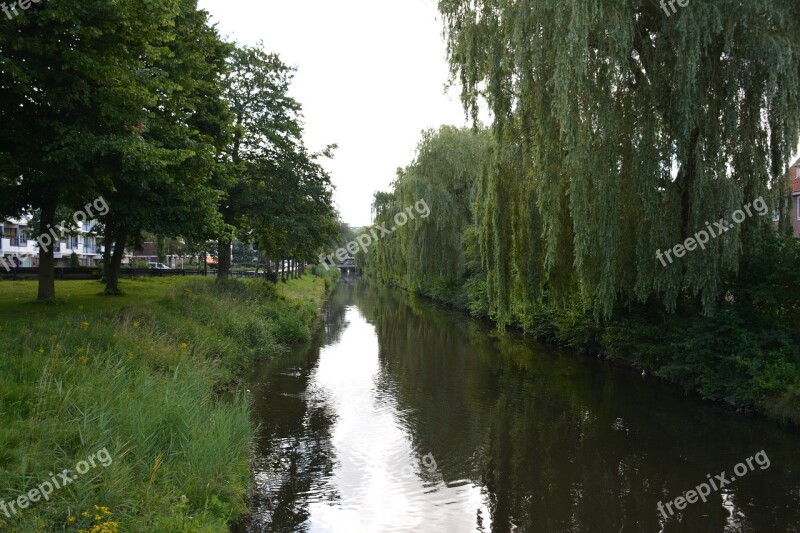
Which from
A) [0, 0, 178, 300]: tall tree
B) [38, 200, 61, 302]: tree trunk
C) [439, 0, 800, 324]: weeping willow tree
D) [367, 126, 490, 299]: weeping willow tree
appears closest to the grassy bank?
[0, 0, 178, 300]: tall tree

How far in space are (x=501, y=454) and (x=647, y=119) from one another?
7.50m

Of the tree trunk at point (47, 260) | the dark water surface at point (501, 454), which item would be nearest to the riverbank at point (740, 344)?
the dark water surface at point (501, 454)

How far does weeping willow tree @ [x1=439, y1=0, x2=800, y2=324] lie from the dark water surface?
2587 millimetres

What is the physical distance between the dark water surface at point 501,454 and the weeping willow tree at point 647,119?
102 inches

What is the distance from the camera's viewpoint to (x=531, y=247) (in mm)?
13867

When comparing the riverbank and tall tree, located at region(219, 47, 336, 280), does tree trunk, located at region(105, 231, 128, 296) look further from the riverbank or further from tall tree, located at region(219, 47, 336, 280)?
the riverbank

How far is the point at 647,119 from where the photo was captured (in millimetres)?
11414

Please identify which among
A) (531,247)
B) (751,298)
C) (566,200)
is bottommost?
(751,298)

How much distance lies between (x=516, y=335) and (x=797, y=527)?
16053 millimetres

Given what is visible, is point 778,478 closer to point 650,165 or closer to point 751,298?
point 751,298

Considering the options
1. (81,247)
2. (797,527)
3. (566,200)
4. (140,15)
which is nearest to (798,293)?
(566,200)

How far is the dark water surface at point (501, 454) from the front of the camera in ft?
21.9

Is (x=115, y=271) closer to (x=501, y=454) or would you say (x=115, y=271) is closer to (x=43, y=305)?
(x=43, y=305)

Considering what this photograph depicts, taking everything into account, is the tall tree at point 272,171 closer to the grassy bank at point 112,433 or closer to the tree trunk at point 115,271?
the tree trunk at point 115,271
